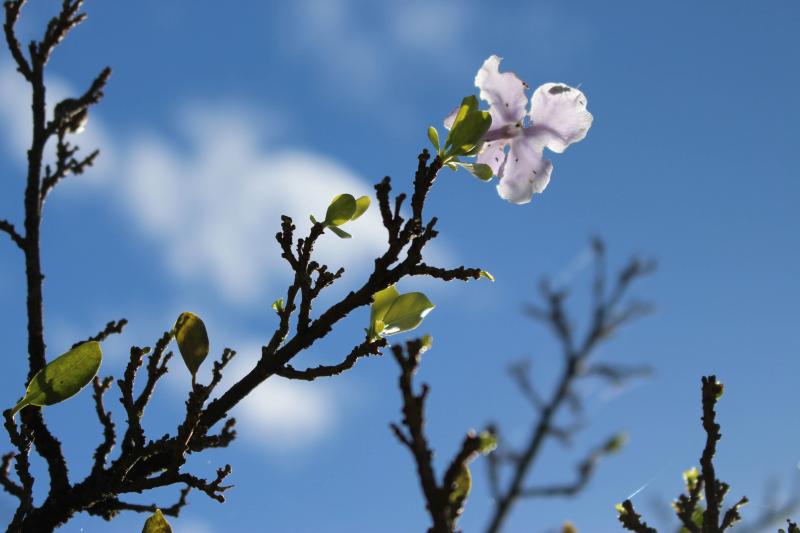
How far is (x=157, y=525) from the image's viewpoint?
227 cm

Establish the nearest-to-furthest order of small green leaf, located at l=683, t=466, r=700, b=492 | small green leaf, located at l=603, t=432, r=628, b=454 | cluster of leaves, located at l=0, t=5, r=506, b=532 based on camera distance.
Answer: small green leaf, located at l=603, t=432, r=628, b=454 → cluster of leaves, located at l=0, t=5, r=506, b=532 → small green leaf, located at l=683, t=466, r=700, b=492

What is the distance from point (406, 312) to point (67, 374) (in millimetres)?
1001

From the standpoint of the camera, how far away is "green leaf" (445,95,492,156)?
2.22m

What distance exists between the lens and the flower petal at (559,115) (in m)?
2.32

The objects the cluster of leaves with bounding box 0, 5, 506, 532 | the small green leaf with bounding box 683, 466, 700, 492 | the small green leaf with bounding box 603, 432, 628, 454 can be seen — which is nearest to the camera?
the small green leaf with bounding box 603, 432, 628, 454

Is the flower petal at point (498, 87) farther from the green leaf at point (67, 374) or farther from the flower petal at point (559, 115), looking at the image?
the green leaf at point (67, 374)

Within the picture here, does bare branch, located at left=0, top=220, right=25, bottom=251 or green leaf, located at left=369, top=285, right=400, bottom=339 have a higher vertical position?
bare branch, located at left=0, top=220, right=25, bottom=251

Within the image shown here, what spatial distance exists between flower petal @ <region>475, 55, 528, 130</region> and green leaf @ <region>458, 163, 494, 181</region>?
0.17 meters

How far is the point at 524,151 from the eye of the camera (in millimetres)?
2387

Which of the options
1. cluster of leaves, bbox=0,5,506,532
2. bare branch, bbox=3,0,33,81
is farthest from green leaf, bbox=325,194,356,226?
bare branch, bbox=3,0,33,81

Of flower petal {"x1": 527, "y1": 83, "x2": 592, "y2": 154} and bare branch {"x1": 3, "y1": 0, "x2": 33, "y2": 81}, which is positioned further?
bare branch {"x1": 3, "y1": 0, "x2": 33, "y2": 81}

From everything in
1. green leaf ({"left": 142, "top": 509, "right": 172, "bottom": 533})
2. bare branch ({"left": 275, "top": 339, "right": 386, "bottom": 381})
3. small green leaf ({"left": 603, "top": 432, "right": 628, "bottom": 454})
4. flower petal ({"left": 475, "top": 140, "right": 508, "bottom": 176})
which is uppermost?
flower petal ({"left": 475, "top": 140, "right": 508, "bottom": 176})

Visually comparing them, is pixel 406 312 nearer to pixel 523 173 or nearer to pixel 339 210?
pixel 339 210

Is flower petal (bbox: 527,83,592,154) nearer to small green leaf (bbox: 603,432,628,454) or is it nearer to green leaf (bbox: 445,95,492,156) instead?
green leaf (bbox: 445,95,492,156)
